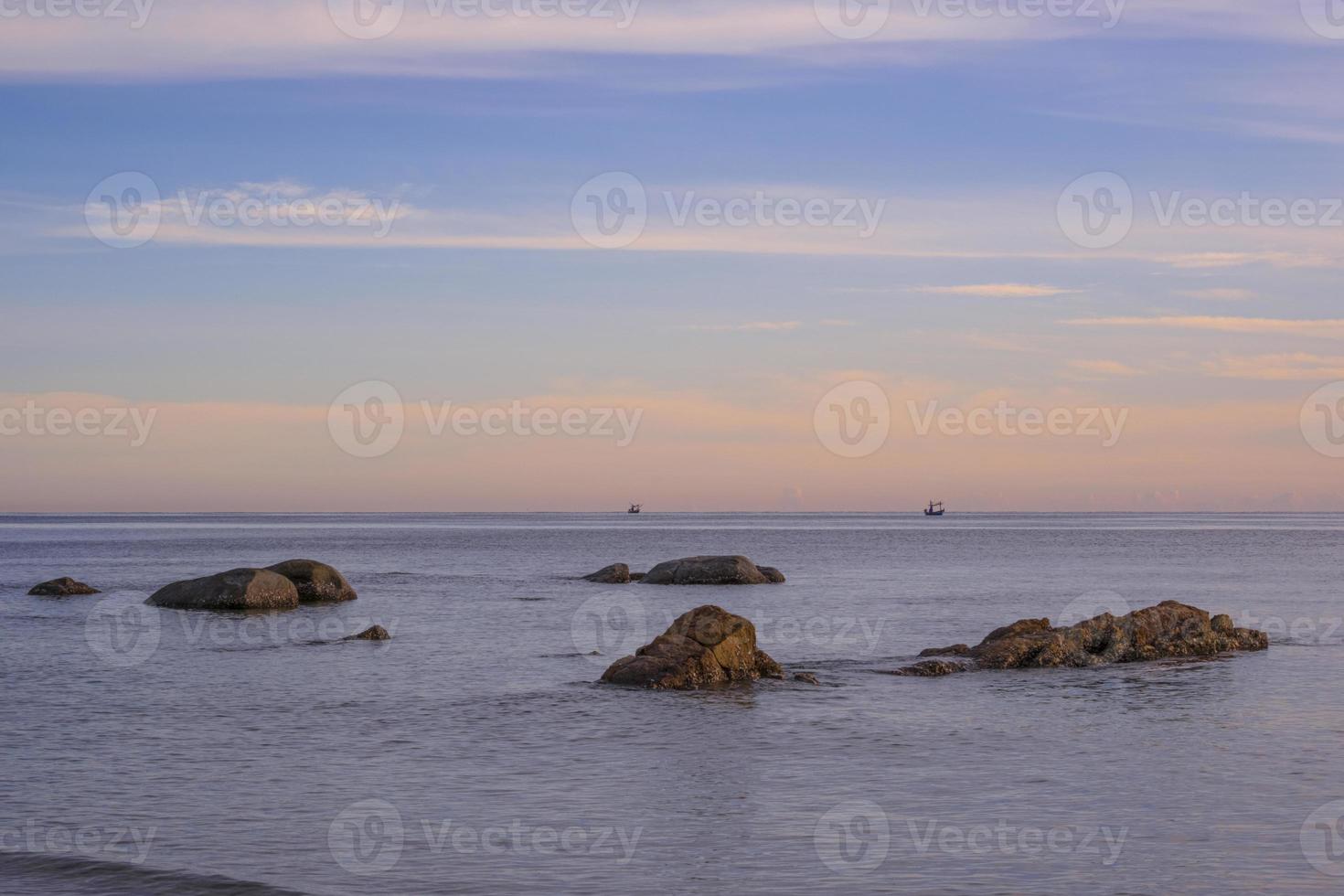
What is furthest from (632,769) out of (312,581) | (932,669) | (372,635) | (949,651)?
(312,581)

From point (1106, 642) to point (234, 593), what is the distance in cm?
3312

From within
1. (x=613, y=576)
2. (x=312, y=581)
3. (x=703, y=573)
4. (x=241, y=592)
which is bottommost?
(x=613, y=576)

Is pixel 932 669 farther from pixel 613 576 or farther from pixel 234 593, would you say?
pixel 613 576

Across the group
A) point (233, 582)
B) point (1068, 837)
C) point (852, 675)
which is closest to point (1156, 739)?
point (1068, 837)

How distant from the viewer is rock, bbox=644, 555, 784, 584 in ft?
224

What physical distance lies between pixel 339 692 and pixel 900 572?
57.2 meters

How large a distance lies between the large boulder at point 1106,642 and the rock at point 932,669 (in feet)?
0.08

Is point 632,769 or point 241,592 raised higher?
point 241,592

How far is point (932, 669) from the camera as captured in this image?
29.7m

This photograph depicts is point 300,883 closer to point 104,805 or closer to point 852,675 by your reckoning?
point 104,805

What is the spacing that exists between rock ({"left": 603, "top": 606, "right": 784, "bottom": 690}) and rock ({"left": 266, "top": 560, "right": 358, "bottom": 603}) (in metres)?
27.3

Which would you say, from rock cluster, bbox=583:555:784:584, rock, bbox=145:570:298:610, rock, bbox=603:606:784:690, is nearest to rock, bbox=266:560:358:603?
rock, bbox=145:570:298:610

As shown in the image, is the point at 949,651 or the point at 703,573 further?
the point at 703,573

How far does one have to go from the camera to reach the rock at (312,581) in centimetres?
5200
